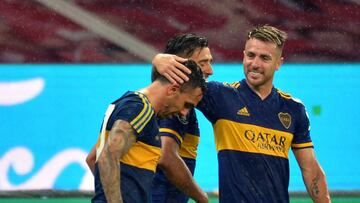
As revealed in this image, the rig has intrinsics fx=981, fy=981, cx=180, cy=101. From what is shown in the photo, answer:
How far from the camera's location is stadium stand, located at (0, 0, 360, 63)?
915cm

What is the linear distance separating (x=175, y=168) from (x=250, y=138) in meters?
0.42

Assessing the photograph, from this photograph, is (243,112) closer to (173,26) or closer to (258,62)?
(258,62)

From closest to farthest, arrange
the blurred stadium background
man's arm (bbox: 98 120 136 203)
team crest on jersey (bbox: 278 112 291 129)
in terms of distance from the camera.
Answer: man's arm (bbox: 98 120 136 203), team crest on jersey (bbox: 278 112 291 129), the blurred stadium background

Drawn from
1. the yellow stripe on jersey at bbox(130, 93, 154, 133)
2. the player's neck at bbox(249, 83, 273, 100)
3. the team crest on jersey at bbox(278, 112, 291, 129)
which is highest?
the player's neck at bbox(249, 83, 273, 100)

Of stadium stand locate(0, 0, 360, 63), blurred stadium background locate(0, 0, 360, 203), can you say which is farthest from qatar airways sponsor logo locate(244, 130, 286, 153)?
stadium stand locate(0, 0, 360, 63)

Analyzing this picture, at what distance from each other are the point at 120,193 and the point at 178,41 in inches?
52.9

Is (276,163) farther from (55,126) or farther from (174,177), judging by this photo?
(55,126)

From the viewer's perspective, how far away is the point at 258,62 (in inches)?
201

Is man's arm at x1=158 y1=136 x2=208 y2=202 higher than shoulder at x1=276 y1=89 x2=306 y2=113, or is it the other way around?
shoulder at x1=276 y1=89 x2=306 y2=113

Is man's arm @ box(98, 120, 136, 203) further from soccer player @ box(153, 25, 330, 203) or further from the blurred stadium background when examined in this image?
the blurred stadium background

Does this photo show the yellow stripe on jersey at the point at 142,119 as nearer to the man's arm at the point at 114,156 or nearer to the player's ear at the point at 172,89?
the man's arm at the point at 114,156

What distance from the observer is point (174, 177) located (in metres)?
5.02

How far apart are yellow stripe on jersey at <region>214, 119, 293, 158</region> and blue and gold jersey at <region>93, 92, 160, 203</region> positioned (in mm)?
827

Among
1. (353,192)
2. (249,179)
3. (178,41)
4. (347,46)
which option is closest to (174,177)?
(249,179)
